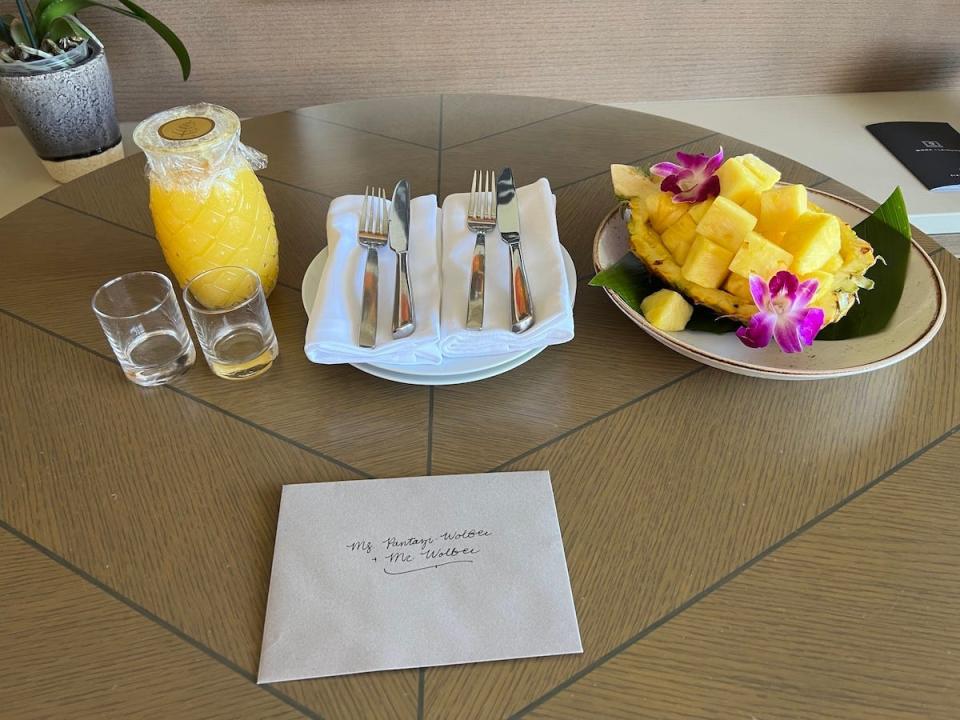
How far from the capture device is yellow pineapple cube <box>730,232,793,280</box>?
1.98 feet

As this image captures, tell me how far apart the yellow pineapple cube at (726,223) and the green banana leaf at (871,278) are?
71 millimetres

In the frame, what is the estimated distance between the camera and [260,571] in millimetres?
520

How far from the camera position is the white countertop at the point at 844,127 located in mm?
1317

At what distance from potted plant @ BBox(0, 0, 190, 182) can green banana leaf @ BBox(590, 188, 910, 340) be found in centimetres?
99

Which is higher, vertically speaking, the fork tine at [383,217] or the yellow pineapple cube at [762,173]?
the yellow pineapple cube at [762,173]

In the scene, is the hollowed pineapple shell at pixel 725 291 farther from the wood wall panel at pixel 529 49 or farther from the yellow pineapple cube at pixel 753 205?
the wood wall panel at pixel 529 49

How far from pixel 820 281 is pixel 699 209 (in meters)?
0.12

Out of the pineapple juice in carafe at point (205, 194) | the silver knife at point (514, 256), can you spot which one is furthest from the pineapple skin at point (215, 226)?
the silver knife at point (514, 256)

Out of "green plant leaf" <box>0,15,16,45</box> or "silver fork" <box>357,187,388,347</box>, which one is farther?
"green plant leaf" <box>0,15,16,45</box>

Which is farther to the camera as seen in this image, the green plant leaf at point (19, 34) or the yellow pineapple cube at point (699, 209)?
the green plant leaf at point (19, 34)

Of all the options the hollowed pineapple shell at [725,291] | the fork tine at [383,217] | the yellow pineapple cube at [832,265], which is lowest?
the fork tine at [383,217]

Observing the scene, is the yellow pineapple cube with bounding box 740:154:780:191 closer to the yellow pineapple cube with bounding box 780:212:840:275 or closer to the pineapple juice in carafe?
the yellow pineapple cube with bounding box 780:212:840:275

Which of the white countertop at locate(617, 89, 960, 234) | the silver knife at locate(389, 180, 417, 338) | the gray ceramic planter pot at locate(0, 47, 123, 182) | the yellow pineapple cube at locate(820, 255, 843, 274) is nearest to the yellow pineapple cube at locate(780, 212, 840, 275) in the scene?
the yellow pineapple cube at locate(820, 255, 843, 274)

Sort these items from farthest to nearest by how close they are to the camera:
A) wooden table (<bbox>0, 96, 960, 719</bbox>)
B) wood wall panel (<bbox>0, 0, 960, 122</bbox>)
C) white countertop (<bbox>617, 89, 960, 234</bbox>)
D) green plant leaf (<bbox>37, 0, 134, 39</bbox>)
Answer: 1. wood wall panel (<bbox>0, 0, 960, 122</bbox>)
2. white countertop (<bbox>617, 89, 960, 234</bbox>)
3. green plant leaf (<bbox>37, 0, 134, 39</bbox>)
4. wooden table (<bbox>0, 96, 960, 719</bbox>)
